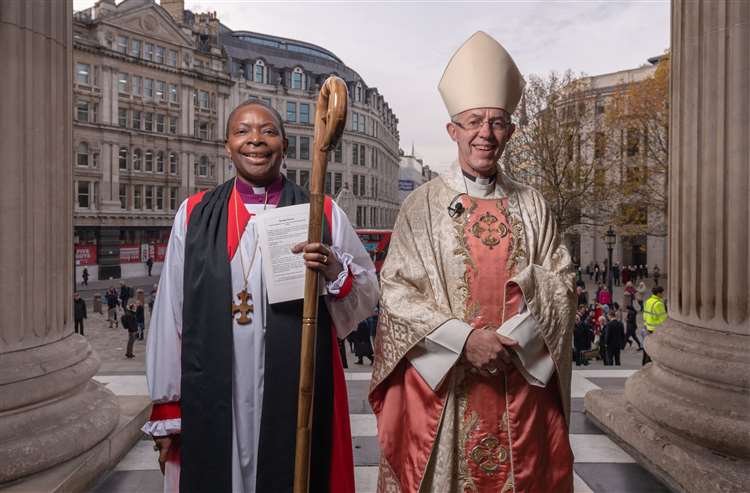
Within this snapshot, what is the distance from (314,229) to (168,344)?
3.02ft

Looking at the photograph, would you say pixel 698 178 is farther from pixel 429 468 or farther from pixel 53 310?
pixel 53 310

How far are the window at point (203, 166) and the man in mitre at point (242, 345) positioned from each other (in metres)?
43.6

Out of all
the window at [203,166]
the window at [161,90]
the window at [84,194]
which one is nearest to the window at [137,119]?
the window at [161,90]

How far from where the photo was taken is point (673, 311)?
4355 mm

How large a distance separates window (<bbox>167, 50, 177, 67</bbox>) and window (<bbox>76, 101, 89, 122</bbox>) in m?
7.15

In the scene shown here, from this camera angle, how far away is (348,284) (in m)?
2.52

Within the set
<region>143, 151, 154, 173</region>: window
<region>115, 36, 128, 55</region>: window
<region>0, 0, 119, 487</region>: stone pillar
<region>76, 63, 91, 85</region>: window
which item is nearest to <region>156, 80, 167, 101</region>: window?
<region>115, 36, 128, 55</region>: window

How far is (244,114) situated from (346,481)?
1816 millimetres

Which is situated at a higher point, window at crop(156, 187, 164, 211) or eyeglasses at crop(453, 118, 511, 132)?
window at crop(156, 187, 164, 211)

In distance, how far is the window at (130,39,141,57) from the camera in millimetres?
38781

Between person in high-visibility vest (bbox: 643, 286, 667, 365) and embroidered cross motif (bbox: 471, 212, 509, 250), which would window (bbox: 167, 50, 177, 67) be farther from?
embroidered cross motif (bbox: 471, 212, 509, 250)

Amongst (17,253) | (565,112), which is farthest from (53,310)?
(565,112)

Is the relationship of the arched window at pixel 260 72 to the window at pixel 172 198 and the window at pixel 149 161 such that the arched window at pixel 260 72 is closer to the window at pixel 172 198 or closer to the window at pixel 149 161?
the window at pixel 149 161

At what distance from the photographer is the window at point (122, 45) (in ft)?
125
